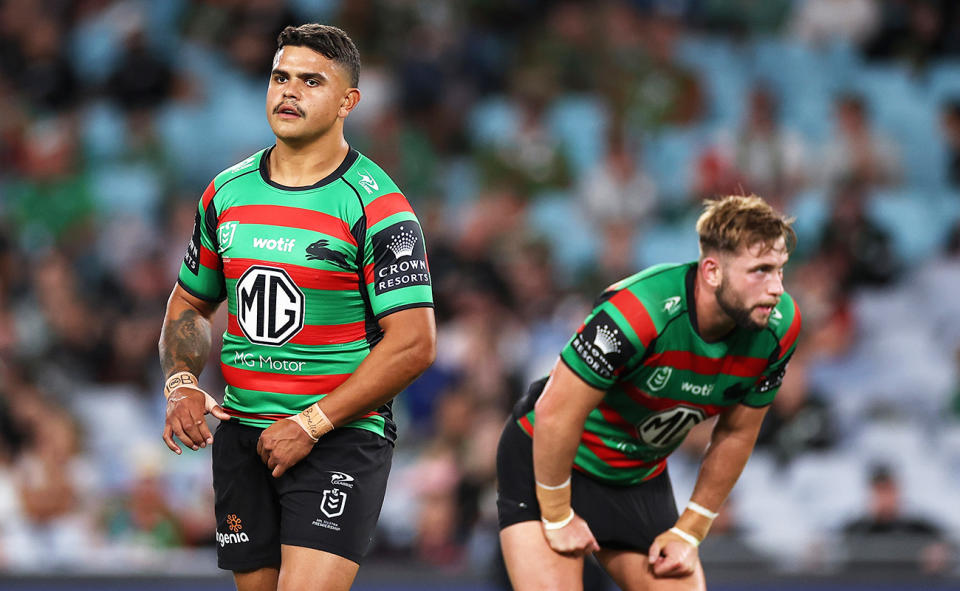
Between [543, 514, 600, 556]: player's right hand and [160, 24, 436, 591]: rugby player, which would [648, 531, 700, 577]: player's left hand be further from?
[160, 24, 436, 591]: rugby player

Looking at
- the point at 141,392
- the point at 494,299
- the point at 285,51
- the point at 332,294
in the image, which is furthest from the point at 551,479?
the point at 141,392

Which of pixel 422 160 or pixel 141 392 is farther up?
pixel 422 160

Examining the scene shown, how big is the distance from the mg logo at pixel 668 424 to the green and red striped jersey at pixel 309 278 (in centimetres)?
107

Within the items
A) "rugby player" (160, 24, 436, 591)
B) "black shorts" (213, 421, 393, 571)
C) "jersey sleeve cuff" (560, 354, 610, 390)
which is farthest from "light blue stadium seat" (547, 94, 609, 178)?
"black shorts" (213, 421, 393, 571)

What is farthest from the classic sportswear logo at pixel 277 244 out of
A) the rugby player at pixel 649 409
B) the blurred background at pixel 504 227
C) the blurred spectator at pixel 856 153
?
the blurred spectator at pixel 856 153

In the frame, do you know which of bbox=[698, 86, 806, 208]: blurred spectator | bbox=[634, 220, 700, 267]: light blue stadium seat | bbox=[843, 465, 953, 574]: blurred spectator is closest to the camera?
bbox=[843, 465, 953, 574]: blurred spectator

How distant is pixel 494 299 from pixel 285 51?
5.18m

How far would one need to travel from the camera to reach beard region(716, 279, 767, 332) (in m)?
4.39

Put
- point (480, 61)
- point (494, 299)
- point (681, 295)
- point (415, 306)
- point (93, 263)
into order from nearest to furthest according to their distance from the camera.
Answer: point (415, 306) → point (681, 295) → point (494, 299) → point (93, 263) → point (480, 61)

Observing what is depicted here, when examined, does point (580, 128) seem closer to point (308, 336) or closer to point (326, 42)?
point (326, 42)

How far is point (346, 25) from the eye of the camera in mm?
11617

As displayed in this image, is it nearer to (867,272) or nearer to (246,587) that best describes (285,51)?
(246,587)

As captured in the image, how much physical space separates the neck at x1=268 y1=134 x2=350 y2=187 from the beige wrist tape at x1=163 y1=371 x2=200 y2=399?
704 millimetres

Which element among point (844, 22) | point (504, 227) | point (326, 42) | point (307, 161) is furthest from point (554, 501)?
point (844, 22)
